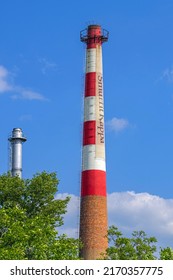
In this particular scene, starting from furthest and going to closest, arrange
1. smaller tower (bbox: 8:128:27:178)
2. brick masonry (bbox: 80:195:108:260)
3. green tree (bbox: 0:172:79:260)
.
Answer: smaller tower (bbox: 8:128:27:178)
brick masonry (bbox: 80:195:108:260)
green tree (bbox: 0:172:79:260)

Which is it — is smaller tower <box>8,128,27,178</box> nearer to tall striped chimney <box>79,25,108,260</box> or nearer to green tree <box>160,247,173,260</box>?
tall striped chimney <box>79,25,108,260</box>

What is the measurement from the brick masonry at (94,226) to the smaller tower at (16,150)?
1548 cm

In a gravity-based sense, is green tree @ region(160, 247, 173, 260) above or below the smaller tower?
below

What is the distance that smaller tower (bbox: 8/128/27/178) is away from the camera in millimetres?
81688

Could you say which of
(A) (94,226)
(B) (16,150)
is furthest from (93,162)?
(B) (16,150)

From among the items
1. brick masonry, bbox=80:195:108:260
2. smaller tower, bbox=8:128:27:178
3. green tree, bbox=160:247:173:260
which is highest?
smaller tower, bbox=8:128:27:178

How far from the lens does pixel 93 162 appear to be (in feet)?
226

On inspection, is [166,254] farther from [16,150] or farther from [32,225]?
[16,150]

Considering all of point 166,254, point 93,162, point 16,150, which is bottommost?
point 166,254

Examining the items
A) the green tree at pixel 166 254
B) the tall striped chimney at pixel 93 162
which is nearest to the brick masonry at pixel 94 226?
the tall striped chimney at pixel 93 162

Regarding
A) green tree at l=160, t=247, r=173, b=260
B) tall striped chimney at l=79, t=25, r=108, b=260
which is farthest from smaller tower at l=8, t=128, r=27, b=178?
green tree at l=160, t=247, r=173, b=260

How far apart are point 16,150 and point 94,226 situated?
1940cm

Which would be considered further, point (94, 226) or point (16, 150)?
point (16, 150)
